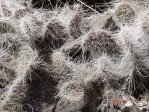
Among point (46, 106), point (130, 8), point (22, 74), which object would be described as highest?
point (130, 8)

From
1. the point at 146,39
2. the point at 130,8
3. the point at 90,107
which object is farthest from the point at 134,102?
the point at 130,8

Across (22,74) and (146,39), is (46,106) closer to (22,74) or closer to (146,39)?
(22,74)

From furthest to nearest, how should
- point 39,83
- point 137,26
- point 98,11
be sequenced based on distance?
1. point 98,11
2. point 39,83
3. point 137,26

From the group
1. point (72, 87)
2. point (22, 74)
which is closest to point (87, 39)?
point (72, 87)

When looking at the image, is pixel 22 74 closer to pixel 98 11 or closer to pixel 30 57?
pixel 30 57

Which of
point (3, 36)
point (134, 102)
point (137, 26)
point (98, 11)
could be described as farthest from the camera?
point (98, 11)

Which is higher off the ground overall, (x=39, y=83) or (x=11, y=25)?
(x=11, y=25)

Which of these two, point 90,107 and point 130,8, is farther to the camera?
point 130,8
